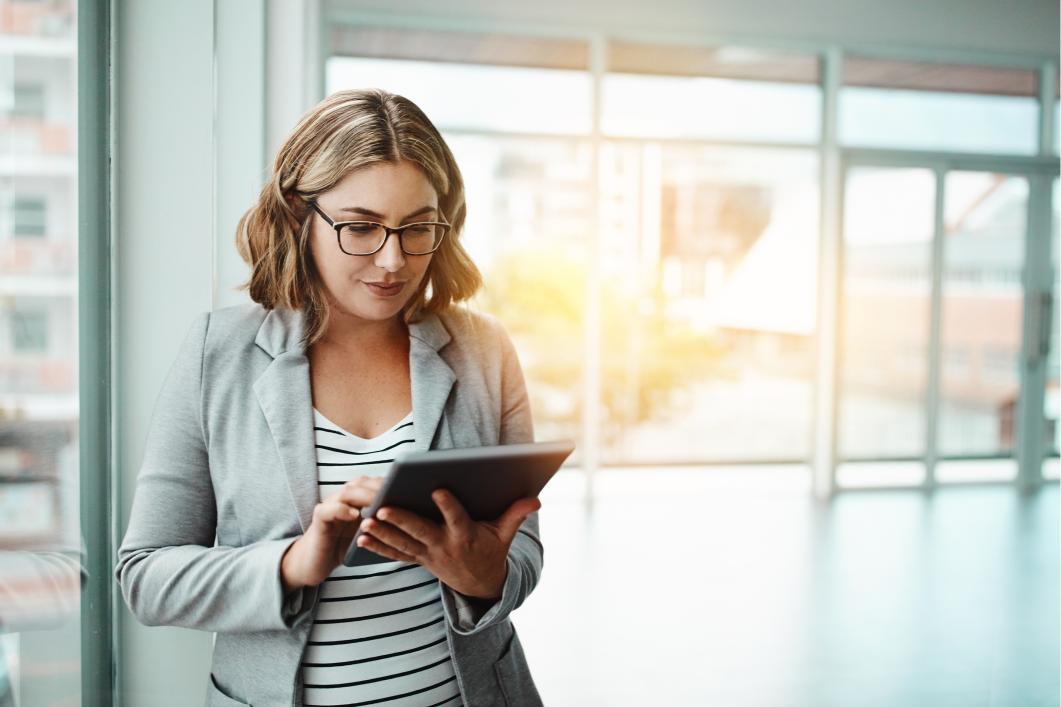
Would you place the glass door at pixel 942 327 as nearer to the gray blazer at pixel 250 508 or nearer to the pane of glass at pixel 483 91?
the pane of glass at pixel 483 91

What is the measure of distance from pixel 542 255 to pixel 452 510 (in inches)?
212

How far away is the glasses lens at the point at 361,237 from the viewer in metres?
1.15

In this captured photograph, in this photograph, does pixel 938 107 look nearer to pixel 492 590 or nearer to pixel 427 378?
pixel 427 378

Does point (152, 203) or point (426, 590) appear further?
point (152, 203)

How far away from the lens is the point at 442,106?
5953mm

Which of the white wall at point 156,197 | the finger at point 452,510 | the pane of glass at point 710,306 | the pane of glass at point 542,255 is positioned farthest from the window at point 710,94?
the finger at point 452,510

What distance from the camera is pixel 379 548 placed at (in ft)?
3.31

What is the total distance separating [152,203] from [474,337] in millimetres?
696

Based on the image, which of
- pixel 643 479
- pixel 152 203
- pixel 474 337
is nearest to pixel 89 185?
pixel 152 203

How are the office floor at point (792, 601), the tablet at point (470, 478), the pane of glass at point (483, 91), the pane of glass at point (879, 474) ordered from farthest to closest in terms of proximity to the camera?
the pane of glass at point (879, 474)
the pane of glass at point (483, 91)
the office floor at point (792, 601)
the tablet at point (470, 478)

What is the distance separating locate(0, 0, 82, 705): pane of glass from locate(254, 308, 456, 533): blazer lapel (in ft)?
1.04

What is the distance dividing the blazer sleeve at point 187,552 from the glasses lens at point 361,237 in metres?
0.25

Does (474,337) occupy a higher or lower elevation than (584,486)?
higher

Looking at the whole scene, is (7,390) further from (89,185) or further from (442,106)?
(442,106)
